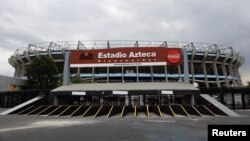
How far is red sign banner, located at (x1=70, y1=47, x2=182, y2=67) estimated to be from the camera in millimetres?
40875

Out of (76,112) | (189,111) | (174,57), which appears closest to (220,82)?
(174,57)

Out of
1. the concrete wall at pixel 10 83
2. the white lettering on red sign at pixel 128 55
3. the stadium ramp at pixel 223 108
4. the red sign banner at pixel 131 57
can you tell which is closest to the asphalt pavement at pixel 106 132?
the stadium ramp at pixel 223 108

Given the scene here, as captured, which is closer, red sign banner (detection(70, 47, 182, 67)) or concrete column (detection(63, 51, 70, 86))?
red sign banner (detection(70, 47, 182, 67))

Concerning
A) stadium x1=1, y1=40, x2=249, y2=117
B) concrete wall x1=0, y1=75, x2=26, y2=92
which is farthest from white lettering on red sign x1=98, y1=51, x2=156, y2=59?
concrete wall x1=0, y1=75, x2=26, y2=92

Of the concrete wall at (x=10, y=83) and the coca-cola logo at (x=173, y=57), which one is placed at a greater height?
the coca-cola logo at (x=173, y=57)

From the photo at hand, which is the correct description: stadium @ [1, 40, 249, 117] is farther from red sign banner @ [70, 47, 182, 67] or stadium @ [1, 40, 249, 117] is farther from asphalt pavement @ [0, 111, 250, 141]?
asphalt pavement @ [0, 111, 250, 141]

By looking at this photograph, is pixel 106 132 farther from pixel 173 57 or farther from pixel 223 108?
pixel 173 57

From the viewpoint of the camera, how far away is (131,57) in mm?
41375

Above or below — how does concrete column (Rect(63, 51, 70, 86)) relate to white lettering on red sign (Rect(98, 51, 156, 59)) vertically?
below

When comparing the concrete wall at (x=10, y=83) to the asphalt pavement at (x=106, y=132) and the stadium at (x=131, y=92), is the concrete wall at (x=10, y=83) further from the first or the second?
the asphalt pavement at (x=106, y=132)

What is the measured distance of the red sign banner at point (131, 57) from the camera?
4088 cm

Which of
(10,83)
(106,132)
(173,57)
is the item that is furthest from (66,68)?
(10,83)

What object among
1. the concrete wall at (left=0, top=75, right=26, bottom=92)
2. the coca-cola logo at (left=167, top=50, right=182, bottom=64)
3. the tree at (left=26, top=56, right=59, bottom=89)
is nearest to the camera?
the coca-cola logo at (left=167, top=50, right=182, bottom=64)

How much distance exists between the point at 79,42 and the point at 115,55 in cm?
3597
